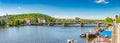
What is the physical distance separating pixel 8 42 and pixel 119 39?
25.7ft

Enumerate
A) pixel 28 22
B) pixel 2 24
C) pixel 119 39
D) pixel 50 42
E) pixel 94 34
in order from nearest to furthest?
pixel 119 39
pixel 50 42
pixel 94 34
pixel 2 24
pixel 28 22

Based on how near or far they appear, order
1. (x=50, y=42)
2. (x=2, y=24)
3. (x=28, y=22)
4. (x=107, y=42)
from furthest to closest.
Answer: (x=28, y=22), (x=2, y=24), (x=50, y=42), (x=107, y=42)

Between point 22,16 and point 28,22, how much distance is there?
238 inches

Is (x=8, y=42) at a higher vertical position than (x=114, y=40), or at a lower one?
lower

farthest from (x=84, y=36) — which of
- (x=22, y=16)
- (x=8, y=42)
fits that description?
(x=22, y=16)

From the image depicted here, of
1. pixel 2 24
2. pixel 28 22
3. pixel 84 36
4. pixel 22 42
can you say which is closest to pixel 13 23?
pixel 2 24

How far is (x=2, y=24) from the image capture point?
22.4 metres

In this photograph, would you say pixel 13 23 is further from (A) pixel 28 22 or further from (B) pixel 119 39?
(B) pixel 119 39

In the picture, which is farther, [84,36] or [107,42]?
[84,36]

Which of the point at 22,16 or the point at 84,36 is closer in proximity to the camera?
the point at 84,36

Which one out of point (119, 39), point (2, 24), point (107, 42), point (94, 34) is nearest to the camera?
point (119, 39)

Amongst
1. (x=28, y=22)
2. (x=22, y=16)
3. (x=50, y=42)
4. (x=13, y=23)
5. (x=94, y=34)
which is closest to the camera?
(x=50, y=42)

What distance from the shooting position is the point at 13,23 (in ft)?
78.1

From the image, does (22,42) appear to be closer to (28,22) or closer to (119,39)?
(119,39)
